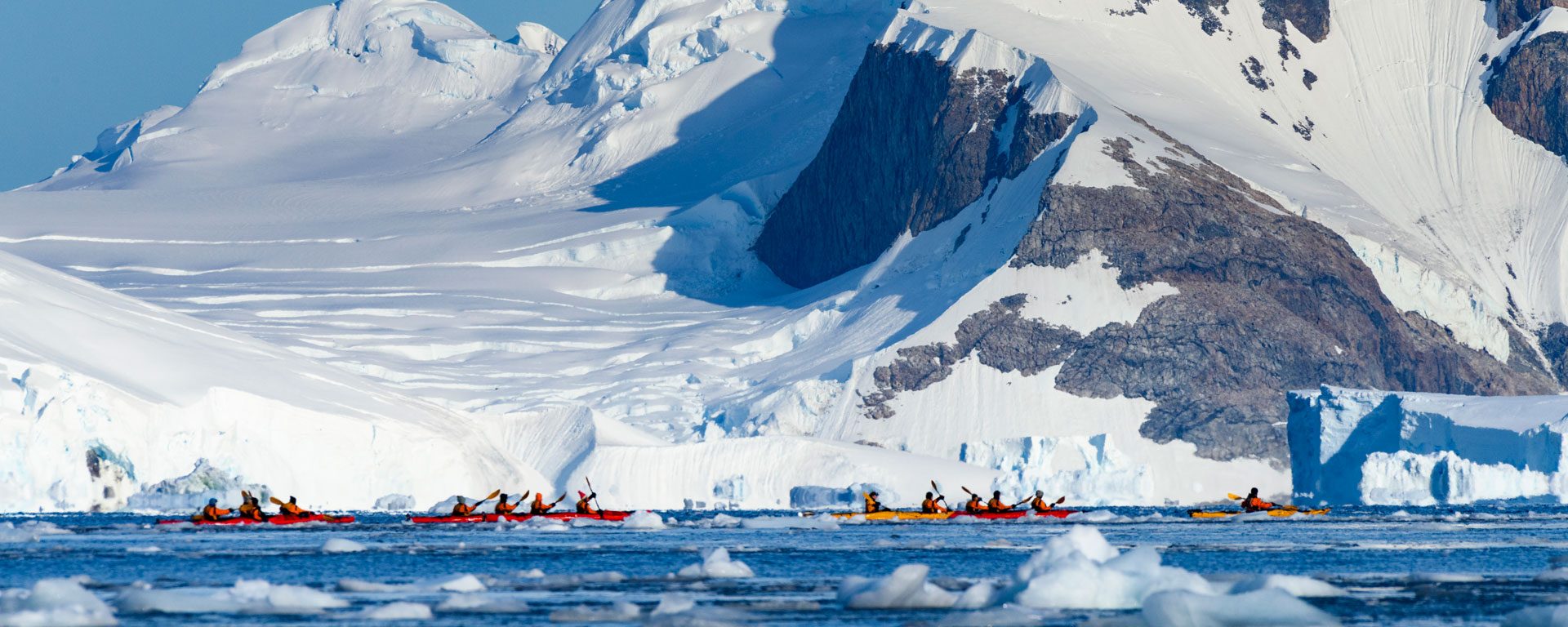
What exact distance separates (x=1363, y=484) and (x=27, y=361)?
7861 cm

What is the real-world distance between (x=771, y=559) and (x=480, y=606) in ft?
73.3

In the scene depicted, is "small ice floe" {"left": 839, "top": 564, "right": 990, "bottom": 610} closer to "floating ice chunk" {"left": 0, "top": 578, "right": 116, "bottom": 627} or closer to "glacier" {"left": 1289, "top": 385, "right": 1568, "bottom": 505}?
"floating ice chunk" {"left": 0, "top": 578, "right": 116, "bottom": 627}

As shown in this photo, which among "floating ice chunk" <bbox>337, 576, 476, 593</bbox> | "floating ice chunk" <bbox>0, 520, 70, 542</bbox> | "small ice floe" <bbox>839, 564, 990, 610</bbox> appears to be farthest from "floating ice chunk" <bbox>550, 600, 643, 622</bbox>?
"floating ice chunk" <bbox>0, 520, 70, 542</bbox>

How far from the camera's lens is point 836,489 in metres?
147

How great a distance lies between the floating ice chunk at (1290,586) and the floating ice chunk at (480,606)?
15.0m

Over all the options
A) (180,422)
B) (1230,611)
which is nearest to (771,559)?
(1230,611)

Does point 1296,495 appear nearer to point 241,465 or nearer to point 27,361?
point 241,465

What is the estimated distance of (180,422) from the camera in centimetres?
12100

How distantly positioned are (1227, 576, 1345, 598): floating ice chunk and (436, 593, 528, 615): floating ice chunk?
15.0 m

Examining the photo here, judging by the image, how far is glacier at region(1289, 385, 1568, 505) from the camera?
139m

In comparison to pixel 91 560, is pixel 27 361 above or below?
above

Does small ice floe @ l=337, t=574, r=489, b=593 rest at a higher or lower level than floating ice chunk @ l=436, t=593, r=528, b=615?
higher

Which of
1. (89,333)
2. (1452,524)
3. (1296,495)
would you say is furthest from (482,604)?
(1296,495)

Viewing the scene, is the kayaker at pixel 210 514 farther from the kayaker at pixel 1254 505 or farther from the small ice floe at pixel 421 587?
the kayaker at pixel 1254 505
